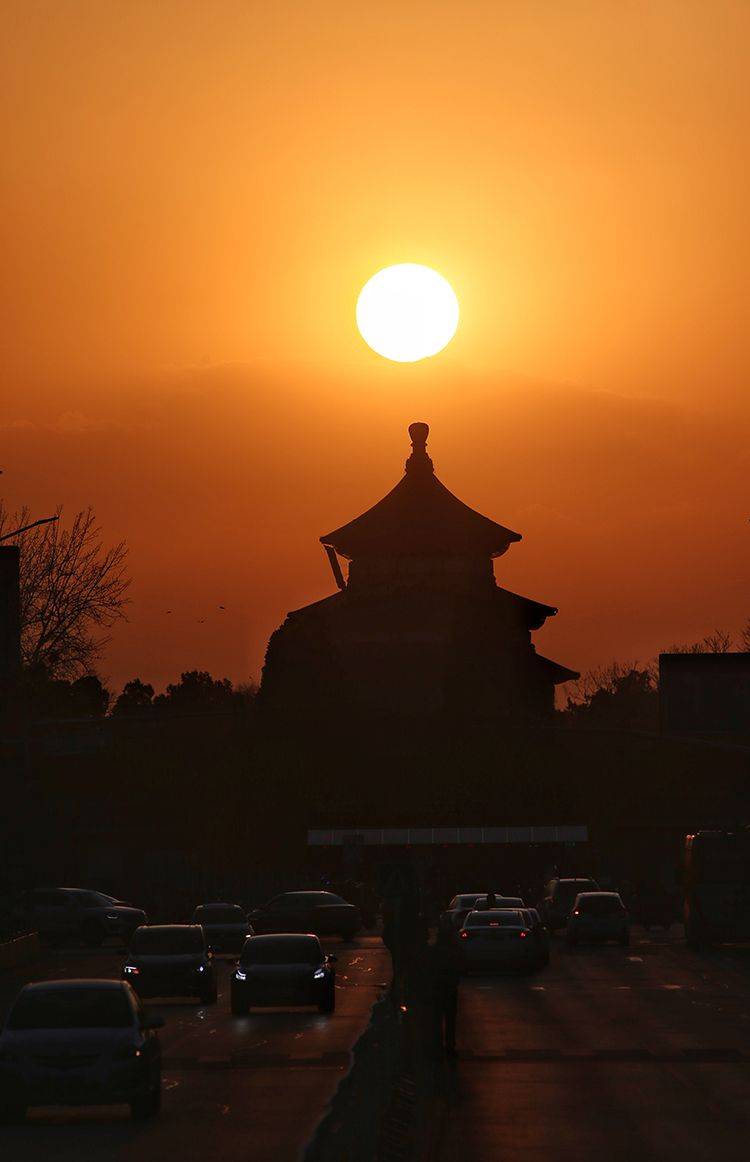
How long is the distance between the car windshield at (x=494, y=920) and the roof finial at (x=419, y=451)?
82.4 metres

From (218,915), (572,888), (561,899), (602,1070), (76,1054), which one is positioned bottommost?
(602,1070)

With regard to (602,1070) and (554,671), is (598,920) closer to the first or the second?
(602,1070)

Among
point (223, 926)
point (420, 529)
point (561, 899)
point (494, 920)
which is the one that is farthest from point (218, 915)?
point (420, 529)

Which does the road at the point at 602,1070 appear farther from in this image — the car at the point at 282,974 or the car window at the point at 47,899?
the car window at the point at 47,899

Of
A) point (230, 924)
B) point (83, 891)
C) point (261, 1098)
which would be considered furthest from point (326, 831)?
point (261, 1098)

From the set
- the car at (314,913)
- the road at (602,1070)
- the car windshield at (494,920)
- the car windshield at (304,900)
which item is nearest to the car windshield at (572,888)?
the car at (314,913)

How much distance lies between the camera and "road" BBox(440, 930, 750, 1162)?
17516 mm

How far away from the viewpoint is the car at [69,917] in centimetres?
6178

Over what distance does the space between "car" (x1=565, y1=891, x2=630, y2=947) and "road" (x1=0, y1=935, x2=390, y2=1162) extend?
822 inches

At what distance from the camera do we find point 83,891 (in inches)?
2516

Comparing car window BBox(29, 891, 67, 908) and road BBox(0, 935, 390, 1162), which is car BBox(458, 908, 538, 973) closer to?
road BBox(0, 935, 390, 1162)

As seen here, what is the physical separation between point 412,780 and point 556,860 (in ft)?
30.4

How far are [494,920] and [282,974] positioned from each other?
1204 cm

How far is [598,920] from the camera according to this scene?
190 ft
